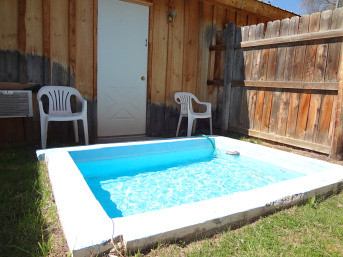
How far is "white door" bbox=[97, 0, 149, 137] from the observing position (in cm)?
425

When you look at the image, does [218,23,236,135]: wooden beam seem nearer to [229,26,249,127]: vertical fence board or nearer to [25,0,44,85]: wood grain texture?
[229,26,249,127]: vertical fence board

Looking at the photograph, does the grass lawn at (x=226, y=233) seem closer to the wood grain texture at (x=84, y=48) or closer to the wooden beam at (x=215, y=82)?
the wood grain texture at (x=84, y=48)

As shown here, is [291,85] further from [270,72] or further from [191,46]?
[191,46]

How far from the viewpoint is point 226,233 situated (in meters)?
1.58

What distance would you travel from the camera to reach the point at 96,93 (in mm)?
4230

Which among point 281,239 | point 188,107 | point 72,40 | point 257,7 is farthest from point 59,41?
point 257,7

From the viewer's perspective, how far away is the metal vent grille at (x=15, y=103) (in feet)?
11.2

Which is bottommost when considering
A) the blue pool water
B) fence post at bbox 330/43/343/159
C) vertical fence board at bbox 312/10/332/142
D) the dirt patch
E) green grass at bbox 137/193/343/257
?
the blue pool water

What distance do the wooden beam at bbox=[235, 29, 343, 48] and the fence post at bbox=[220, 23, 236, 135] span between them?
0.27 metres

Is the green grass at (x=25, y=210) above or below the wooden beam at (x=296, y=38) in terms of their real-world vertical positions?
below

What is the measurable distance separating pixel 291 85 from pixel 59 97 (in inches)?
135

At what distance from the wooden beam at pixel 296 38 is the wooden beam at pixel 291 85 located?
608mm

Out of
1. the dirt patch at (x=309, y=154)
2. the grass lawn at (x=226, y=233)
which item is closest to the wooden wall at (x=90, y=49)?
the dirt patch at (x=309, y=154)

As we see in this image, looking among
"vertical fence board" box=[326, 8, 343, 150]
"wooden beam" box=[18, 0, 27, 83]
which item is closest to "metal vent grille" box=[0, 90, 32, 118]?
"wooden beam" box=[18, 0, 27, 83]
